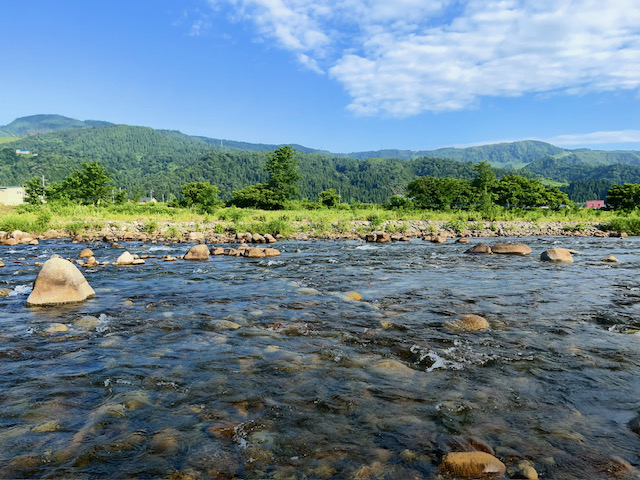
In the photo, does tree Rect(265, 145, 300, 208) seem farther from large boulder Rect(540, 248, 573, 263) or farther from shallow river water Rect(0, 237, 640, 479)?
shallow river water Rect(0, 237, 640, 479)

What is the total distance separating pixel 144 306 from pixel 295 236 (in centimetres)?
2150

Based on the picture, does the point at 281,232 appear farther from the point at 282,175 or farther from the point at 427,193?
the point at 427,193

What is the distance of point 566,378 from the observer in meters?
5.41

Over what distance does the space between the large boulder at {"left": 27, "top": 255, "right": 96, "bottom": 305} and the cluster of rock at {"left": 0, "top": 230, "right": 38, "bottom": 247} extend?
59.6ft

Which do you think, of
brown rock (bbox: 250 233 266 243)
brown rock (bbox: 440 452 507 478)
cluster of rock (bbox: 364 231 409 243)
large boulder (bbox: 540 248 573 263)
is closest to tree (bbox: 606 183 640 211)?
cluster of rock (bbox: 364 231 409 243)

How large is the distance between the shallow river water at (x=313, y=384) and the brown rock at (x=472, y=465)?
0.47 ft

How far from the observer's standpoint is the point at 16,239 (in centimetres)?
2502

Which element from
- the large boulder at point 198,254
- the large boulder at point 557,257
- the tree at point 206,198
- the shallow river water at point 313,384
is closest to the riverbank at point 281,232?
the large boulder at point 198,254

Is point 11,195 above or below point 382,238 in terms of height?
above

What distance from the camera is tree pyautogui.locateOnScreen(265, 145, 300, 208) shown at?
238ft

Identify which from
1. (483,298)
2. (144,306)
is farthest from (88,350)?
(483,298)

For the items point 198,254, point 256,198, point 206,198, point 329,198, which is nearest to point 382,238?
point 198,254

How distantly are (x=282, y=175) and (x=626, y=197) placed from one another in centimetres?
6078

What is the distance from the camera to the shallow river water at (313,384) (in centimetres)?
370
